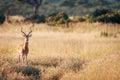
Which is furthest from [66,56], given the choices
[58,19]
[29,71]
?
[58,19]

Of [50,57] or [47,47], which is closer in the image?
[50,57]

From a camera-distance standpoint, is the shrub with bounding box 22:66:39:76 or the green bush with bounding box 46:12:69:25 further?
the green bush with bounding box 46:12:69:25

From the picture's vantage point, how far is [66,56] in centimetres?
1681

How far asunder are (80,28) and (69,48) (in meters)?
8.64

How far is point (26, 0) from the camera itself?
5297cm

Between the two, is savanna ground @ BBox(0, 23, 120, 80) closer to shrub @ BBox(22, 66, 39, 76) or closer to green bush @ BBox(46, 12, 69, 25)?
shrub @ BBox(22, 66, 39, 76)

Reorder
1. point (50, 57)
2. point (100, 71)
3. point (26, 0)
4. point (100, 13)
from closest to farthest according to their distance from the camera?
point (100, 71) → point (50, 57) → point (100, 13) → point (26, 0)

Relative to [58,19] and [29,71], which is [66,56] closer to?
[29,71]

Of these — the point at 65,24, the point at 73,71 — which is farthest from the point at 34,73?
the point at 65,24

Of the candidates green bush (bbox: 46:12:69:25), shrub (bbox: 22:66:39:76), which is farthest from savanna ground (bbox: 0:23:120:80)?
green bush (bbox: 46:12:69:25)

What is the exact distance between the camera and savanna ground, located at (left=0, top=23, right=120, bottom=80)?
1211 centimetres

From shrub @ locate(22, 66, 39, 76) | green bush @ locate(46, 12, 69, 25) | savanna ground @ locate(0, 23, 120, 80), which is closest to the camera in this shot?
savanna ground @ locate(0, 23, 120, 80)

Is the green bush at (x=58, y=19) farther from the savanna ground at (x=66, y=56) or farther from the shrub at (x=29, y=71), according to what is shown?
the shrub at (x=29, y=71)

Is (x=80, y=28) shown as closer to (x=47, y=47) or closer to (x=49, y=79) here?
(x=47, y=47)
